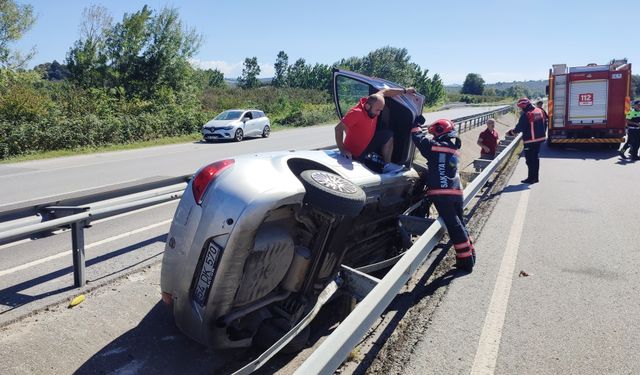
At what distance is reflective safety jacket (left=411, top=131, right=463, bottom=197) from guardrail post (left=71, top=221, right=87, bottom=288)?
324cm

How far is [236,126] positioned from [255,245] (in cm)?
1975

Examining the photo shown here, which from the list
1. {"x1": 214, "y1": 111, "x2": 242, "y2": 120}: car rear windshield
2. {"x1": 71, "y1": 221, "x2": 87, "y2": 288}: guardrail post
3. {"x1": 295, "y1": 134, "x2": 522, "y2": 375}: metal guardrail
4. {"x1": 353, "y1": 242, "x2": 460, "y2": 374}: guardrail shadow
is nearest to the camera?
{"x1": 295, "y1": 134, "x2": 522, "y2": 375}: metal guardrail

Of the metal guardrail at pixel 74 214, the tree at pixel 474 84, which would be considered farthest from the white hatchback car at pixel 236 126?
the tree at pixel 474 84

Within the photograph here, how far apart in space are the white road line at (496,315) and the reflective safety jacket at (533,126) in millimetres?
5102

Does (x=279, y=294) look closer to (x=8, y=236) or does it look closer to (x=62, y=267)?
(x=8, y=236)

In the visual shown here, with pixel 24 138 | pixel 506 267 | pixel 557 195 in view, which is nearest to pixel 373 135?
pixel 506 267

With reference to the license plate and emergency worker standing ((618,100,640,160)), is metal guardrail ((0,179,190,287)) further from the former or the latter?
emergency worker standing ((618,100,640,160))

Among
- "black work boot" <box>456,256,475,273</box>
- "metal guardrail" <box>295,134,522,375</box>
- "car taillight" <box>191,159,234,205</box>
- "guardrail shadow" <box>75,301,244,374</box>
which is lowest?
"guardrail shadow" <box>75,301,244,374</box>

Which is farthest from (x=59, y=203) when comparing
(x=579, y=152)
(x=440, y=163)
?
(x=579, y=152)

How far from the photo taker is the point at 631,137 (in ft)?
49.5

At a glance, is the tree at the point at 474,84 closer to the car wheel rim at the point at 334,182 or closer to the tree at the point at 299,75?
the tree at the point at 299,75

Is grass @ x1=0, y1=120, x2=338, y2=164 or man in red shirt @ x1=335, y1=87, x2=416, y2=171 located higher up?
man in red shirt @ x1=335, y1=87, x2=416, y2=171

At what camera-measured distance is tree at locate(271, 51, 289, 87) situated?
82.8 metres

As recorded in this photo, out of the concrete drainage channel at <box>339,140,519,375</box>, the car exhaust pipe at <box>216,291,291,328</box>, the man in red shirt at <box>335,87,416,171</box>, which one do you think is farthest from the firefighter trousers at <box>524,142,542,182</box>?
the car exhaust pipe at <box>216,291,291,328</box>
